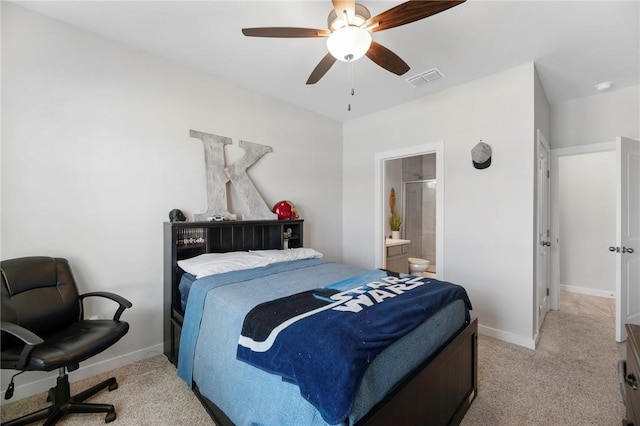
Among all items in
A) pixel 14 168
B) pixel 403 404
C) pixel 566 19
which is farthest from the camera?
pixel 566 19

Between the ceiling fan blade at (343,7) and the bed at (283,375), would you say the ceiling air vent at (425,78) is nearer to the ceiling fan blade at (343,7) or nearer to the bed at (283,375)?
the ceiling fan blade at (343,7)

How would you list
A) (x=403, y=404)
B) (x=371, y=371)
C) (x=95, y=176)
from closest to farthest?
(x=371, y=371) → (x=403, y=404) → (x=95, y=176)

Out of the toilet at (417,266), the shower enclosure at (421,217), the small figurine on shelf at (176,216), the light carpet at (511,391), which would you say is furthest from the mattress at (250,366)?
the shower enclosure at (421,217)

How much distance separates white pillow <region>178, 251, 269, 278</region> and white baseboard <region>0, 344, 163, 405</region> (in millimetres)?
908

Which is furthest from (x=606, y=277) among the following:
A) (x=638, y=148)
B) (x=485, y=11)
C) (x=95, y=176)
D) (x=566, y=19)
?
(x=95, y=176)

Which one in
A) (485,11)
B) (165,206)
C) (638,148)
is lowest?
(165,206)

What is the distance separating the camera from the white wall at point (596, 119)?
3.13 metres

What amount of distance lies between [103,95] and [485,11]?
3029 mm

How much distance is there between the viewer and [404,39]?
230 centimetres

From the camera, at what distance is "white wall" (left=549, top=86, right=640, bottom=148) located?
10.3 feet

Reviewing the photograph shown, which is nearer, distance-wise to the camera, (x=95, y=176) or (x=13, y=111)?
(x=13, y=111)

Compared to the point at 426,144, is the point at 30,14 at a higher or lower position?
higher

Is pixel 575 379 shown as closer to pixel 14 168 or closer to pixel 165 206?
pixel 165 206

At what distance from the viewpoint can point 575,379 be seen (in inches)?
85.9
